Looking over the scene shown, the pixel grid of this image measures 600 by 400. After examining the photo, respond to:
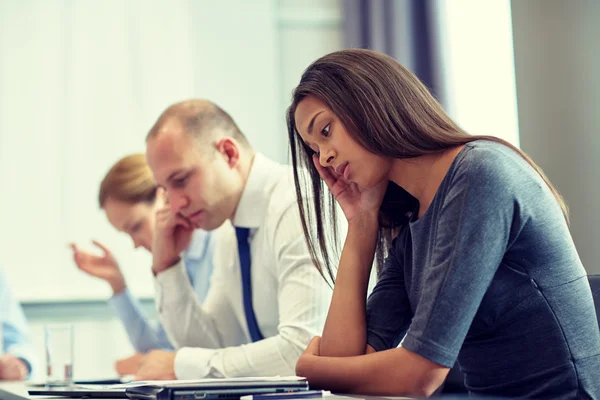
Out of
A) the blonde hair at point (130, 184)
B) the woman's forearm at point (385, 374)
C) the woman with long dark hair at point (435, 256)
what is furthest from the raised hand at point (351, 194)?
the blonde hair at point (130, 184)

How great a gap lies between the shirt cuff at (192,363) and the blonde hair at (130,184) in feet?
3.44

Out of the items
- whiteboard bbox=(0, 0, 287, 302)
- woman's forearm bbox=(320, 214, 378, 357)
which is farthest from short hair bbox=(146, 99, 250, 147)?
whiteboard bbox=(0, 0, 287, 302)

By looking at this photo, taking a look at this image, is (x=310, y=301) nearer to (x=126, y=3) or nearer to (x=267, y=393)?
(x=267, y=393)

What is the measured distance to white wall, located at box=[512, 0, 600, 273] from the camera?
1.86m

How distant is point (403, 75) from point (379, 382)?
554 millimetres

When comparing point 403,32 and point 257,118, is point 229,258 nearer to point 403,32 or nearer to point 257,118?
point 403,32

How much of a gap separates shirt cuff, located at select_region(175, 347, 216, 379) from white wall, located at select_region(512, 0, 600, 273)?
3.10 feet

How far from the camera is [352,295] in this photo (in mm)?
1484

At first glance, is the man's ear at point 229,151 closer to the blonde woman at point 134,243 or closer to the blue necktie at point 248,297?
the blue necktie at point 248,297

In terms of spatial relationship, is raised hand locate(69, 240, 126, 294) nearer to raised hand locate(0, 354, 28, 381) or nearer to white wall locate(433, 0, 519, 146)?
raised hand locate(0, 354, 28, 381)

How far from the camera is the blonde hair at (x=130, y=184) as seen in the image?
285 cm

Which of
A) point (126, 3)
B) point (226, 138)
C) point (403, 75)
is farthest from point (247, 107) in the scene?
point (403, 75)

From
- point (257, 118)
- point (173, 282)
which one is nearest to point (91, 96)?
point (257, 118)

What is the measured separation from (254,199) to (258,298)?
0.27 metres
